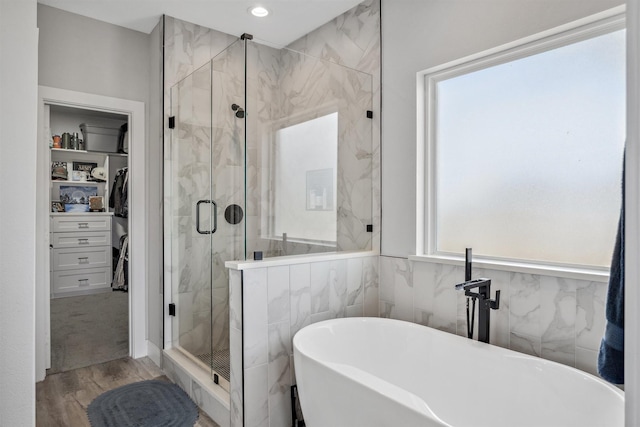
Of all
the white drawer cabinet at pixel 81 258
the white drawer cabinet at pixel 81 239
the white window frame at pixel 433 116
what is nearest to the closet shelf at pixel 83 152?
the white drawer cabinet at pixel 81 239

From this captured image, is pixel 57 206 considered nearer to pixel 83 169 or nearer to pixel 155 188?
pixel 83 169

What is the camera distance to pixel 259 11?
2.90 metres

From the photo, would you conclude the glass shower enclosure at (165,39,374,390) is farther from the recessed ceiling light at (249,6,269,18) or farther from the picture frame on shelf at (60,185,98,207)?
the picture frame on shelf at (60,185,98,207)

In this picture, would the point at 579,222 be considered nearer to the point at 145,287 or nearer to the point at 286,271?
the point at 286,271

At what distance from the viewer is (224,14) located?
9.75 ft

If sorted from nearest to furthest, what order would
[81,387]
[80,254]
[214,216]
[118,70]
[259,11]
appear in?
1. [214,216]
2. [81,387]
3. [259,11]
4. [118,70]
5. [80,254]

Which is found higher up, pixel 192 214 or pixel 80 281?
pixel 192 214

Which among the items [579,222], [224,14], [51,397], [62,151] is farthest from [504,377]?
[62,151]

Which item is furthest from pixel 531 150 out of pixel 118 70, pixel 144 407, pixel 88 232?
pixel 88 232

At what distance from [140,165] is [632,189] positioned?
3417 mm

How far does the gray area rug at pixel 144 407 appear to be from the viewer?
229 centimetres

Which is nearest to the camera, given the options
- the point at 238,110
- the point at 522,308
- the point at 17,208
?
the point at 17,208

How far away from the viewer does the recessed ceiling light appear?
2863mm

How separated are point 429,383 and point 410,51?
1890 millimetres
